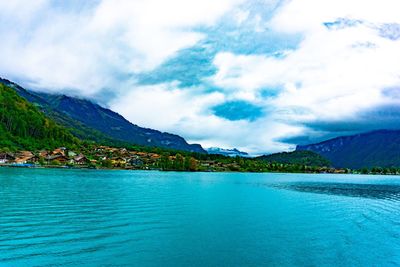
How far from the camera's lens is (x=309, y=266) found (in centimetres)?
2306

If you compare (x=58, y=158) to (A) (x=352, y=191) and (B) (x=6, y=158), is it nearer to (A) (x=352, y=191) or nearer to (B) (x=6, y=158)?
(B) (x=6, y=158)

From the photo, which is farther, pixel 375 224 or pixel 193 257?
pixel 375 224

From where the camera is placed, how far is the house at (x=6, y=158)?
16336cm

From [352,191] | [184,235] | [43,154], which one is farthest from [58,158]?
[184,235]

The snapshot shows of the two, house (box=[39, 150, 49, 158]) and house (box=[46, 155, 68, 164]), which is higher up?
house (box=[39, 150, 49, 158])

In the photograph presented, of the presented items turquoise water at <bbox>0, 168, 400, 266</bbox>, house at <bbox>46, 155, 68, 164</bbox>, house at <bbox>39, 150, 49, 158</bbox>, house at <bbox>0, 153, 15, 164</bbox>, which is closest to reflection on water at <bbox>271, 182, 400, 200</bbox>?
turquoise water at <bbox>0, 168, 400, 266</bbox>

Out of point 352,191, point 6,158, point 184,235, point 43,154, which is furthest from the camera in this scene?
point 43,154

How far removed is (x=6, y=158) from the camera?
544ft

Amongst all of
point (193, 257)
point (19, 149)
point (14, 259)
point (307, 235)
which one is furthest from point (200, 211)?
point (19, 149)

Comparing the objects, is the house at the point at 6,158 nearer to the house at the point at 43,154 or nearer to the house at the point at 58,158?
the house at the point at 58,158

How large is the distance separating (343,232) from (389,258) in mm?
8830

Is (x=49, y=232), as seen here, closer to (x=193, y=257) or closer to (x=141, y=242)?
(x=141, y=242)

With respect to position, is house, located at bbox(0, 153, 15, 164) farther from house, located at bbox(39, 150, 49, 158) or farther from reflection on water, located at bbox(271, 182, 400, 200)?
reflection on water, located at bbox(271, 182, 400, 200)

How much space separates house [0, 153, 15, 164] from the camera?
163 m
